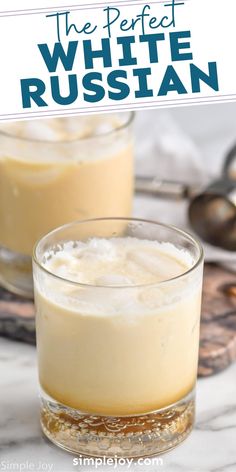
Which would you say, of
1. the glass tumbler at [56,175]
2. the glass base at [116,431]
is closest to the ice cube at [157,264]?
the glass base at [116,431]

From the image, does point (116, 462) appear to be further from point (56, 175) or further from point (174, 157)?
point (174, 157)

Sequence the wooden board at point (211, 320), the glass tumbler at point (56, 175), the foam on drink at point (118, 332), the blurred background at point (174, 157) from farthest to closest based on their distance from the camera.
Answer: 1. the blurred background at point (174, 157)
2. the glass tumbler at point (56, 175)
3. the wooden board at point (211, 320)
4. the foam on drink at point (118, 332)

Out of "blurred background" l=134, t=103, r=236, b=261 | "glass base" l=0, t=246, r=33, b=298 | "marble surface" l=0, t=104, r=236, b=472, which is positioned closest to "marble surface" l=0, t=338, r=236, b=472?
"marble surface" l=0, t=104, r=236, b=472

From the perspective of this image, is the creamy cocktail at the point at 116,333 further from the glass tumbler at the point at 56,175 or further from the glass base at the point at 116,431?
the glass tumbler at the point at 56,175

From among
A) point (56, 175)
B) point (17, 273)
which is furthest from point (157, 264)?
point (17, 273)

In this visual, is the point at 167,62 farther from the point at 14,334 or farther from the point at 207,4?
the point at 14,334

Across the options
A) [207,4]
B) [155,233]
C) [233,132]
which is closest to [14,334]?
[155,233]

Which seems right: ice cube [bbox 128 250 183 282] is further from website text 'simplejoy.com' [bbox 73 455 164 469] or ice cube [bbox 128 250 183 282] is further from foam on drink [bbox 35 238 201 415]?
website text 'simplejoy.com' [bbox 73 455 164 469]
